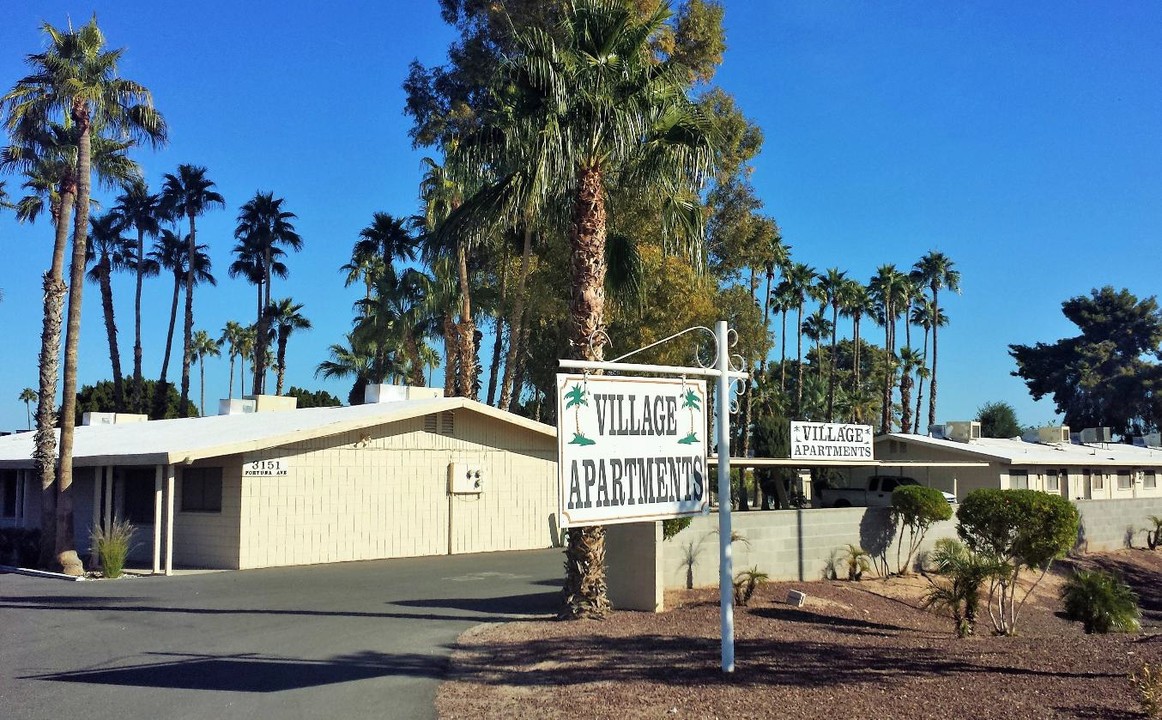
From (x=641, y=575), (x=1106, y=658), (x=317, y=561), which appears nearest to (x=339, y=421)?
(x=317, y=561)

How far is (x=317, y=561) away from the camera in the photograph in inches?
869

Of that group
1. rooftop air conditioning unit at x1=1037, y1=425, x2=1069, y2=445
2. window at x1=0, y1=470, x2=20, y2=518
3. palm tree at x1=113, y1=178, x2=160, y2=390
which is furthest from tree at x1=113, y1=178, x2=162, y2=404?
rooftop air conditioning unit at x1=1037, y1=425, x2=1069, y2=445

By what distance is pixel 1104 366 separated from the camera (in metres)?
70.9

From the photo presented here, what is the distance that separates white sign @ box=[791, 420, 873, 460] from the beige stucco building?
7908 millimetres

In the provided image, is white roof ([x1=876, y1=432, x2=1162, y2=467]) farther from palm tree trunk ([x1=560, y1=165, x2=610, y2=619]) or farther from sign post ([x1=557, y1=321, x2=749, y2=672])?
sign post ([x1=557, y1=321, x2=749, y2=672])

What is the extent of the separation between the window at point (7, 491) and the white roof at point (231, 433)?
809 mm

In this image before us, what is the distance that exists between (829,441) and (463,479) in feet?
29.9

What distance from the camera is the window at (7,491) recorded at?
29391mm

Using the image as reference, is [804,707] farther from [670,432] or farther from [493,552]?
[493,552]

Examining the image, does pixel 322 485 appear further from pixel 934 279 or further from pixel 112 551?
pixel 934 279

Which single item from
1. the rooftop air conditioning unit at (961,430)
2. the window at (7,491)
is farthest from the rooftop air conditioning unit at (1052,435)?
the window at (7,491)

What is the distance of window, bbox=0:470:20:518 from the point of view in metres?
29.4

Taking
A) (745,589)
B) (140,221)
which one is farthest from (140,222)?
(745,589)

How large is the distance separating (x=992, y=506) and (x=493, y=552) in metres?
13.3
